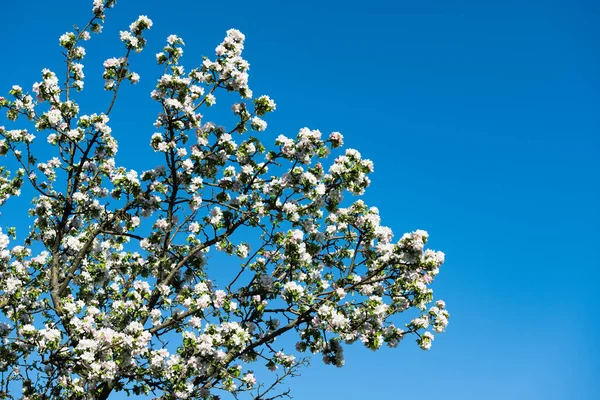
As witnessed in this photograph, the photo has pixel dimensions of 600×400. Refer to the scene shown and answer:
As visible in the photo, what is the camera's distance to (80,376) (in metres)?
12.9

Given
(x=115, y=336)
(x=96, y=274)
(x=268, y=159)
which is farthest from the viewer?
(x=96, y=274)

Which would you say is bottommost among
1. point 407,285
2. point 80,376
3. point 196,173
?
point 80,376

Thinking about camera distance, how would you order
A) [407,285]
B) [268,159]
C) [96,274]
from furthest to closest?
1. [96,274]
2. [268,159]
3. [407,285]

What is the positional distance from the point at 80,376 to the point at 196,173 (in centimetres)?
560

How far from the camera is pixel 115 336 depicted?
41.1ft

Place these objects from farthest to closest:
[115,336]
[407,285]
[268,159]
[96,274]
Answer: [96,274]
[268,159]
[407,285]
[115,336]

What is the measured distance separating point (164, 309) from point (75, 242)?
2.95 m

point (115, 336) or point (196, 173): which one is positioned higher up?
point (196, 173)

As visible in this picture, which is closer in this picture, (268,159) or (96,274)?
(268,159)

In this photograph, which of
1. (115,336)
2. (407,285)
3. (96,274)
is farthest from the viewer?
(96,274)

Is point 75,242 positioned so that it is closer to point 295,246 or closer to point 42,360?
point 42,360

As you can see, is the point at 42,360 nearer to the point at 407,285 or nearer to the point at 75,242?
the point at 75,242

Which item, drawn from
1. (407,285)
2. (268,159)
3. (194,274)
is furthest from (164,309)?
(407,285)

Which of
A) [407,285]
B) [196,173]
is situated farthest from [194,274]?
[407,285]
